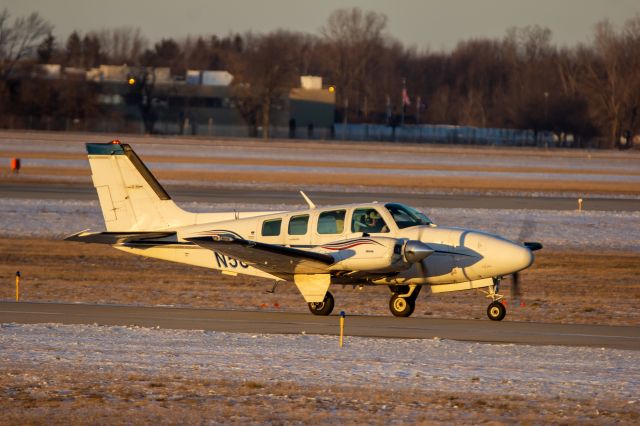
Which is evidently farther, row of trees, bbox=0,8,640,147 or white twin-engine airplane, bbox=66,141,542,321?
row of trees, bbox=0,8,640,147

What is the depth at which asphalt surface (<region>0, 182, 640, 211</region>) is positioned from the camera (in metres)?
47.0

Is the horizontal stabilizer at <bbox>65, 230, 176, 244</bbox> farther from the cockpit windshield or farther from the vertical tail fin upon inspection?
the cockpit windshield

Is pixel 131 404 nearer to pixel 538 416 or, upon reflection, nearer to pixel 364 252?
pixel 538 416

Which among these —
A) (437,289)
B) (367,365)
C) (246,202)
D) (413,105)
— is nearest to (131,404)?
(367,365)

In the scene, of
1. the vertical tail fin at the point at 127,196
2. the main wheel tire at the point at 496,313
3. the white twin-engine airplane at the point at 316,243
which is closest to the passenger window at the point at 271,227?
the white twin-engine airplane at the point at 316,243

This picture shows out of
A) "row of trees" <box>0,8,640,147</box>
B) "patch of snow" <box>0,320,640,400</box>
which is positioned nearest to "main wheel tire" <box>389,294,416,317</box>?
"patch of snow" <box>0,320,640,400</box>

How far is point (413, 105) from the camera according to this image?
166 meters

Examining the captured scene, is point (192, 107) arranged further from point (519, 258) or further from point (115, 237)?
point (519, 258)

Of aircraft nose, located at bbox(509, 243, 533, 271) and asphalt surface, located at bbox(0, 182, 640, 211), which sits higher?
aircraft nose, located at bbox(509, 243, 533, 271)

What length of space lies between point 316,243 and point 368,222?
1.14 m

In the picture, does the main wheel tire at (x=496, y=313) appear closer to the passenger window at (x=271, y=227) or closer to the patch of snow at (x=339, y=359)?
the patch of snow at (x=339, y=359)

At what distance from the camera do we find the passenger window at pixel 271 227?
21.4m

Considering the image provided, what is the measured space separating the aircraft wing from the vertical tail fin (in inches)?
90.4

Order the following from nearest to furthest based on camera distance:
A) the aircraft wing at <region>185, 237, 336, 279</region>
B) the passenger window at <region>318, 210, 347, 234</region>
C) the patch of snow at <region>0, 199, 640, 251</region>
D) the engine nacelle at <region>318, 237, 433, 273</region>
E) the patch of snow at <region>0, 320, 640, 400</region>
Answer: the patch of snow at <region>0, 320, 640, 400</region>, the engine nacelle at <region>318, 237, 433, 273</region>, the aircraft wing at <region>185, 237, 336, 279</region>, the passenger window at <region>318, 210, 347, 234</region>, the patch of snow at <region>0, 199, 640, 251</region>
